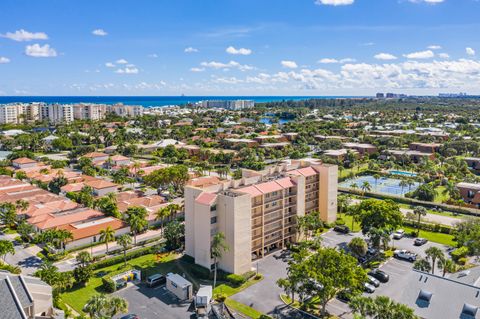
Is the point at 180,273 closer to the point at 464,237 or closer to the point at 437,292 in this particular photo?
the point at 437,292

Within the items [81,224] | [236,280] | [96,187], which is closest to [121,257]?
[81,224]

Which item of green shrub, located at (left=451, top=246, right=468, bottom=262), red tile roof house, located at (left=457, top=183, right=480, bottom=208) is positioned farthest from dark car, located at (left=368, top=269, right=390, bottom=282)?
red tile roof house, located at (left=457, top=183, right=480, bottom=208)

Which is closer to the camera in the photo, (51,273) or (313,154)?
(51,273)

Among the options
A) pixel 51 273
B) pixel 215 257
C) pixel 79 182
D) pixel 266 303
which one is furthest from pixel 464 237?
pixel 79 182

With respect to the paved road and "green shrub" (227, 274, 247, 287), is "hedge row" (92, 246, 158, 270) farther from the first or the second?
"green shrub" (227, 274, 247, 287)

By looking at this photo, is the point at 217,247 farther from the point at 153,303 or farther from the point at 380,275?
the point at 380,275

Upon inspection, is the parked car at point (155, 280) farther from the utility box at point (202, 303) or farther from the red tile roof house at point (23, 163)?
the red tile roof house at point (23, 163)
